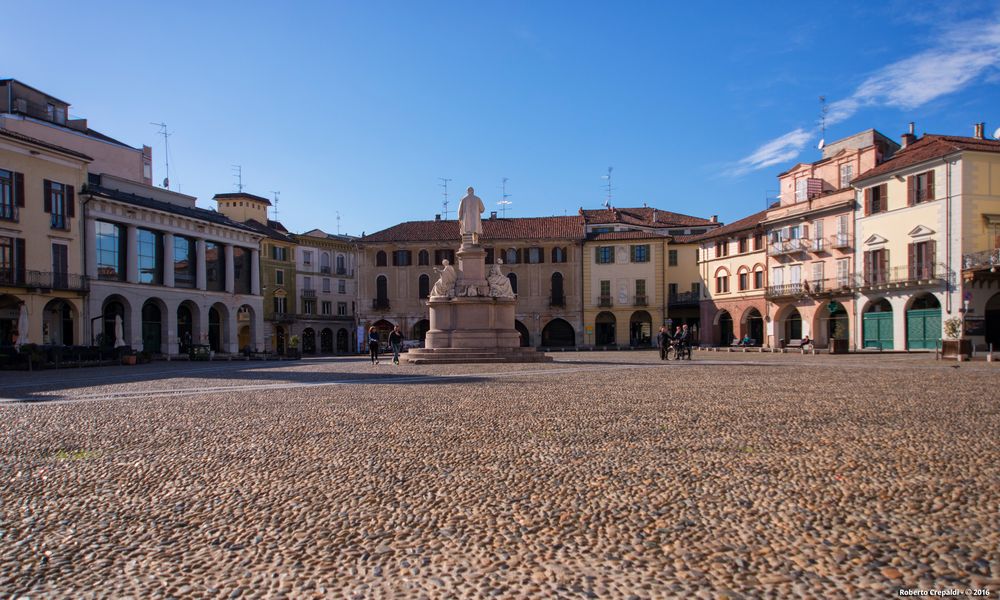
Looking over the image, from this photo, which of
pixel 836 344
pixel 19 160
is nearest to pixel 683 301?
pixel 836 344

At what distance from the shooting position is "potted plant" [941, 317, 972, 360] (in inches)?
992

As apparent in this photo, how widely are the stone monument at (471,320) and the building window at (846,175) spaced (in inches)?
1057

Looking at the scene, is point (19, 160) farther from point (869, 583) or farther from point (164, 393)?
point (869, 583)

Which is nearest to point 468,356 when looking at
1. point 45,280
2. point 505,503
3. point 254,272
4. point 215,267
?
point 505,503

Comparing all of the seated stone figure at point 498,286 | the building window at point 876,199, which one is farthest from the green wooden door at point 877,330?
the seated stone figure at point 498,286

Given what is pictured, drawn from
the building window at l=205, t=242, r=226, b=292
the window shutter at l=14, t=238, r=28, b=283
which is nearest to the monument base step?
the window shutter at l=14, t=238, r=28, b=283

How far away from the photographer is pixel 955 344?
1039 inches

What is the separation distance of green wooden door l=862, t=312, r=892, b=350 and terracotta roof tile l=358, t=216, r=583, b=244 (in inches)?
1018

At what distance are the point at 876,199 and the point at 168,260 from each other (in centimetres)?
4098

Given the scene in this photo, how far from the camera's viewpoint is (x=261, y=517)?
429cm

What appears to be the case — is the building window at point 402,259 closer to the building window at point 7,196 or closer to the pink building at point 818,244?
the pink building at point 818,244

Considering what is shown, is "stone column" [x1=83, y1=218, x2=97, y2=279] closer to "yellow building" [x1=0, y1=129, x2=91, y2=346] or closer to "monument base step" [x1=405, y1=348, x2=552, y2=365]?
"yellow building" [x1=0, y1=129, x2=91, y2=346]

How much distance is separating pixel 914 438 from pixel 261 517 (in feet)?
19.9

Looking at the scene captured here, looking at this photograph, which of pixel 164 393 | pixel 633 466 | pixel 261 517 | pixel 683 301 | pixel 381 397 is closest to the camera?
pixel 261 517
